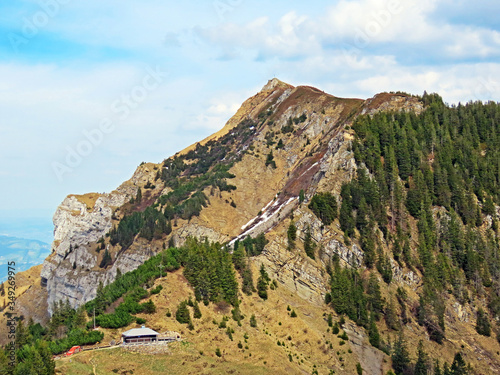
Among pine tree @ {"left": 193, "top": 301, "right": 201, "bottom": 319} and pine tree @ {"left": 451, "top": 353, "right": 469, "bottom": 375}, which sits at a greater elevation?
pine tree @ {"left": 193, "top": 301, "right": 201, "bottom": 319}

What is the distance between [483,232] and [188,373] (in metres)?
103

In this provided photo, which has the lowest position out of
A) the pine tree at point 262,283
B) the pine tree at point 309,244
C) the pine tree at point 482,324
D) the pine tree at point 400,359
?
the pine tree at point 400,359

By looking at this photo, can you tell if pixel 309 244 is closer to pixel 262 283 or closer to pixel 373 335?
pixel 262 283

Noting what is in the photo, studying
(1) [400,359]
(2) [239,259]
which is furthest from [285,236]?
(1) [400,359]

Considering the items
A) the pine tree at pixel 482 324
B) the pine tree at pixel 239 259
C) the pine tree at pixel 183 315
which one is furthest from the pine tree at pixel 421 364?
the pine tree at pixel 183 315

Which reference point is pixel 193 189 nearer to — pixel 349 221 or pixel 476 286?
pixel 349 221

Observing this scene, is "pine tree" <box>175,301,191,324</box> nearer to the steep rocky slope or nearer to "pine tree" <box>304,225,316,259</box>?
the steep rocky slope

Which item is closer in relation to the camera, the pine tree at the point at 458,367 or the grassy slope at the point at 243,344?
the grassy slope at the point at 243,344

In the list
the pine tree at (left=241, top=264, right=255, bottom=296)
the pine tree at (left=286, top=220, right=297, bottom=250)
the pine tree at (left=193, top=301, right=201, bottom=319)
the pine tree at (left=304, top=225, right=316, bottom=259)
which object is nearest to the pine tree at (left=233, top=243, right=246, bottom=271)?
the pine tree at (left=241, top=264, right=255, bottom=296)

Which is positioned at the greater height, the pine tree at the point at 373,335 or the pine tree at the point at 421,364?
the pine tree at the point at 373,335

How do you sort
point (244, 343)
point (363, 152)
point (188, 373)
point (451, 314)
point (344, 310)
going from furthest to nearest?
point (363, 152), point (451, 314), point (344, 310), point (244, 343), point (188, 373)

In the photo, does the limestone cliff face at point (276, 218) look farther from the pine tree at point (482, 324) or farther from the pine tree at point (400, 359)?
the pine tree at point (400, 359)

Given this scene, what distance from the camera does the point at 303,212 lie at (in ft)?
420

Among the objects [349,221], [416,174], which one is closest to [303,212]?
[349,221]
